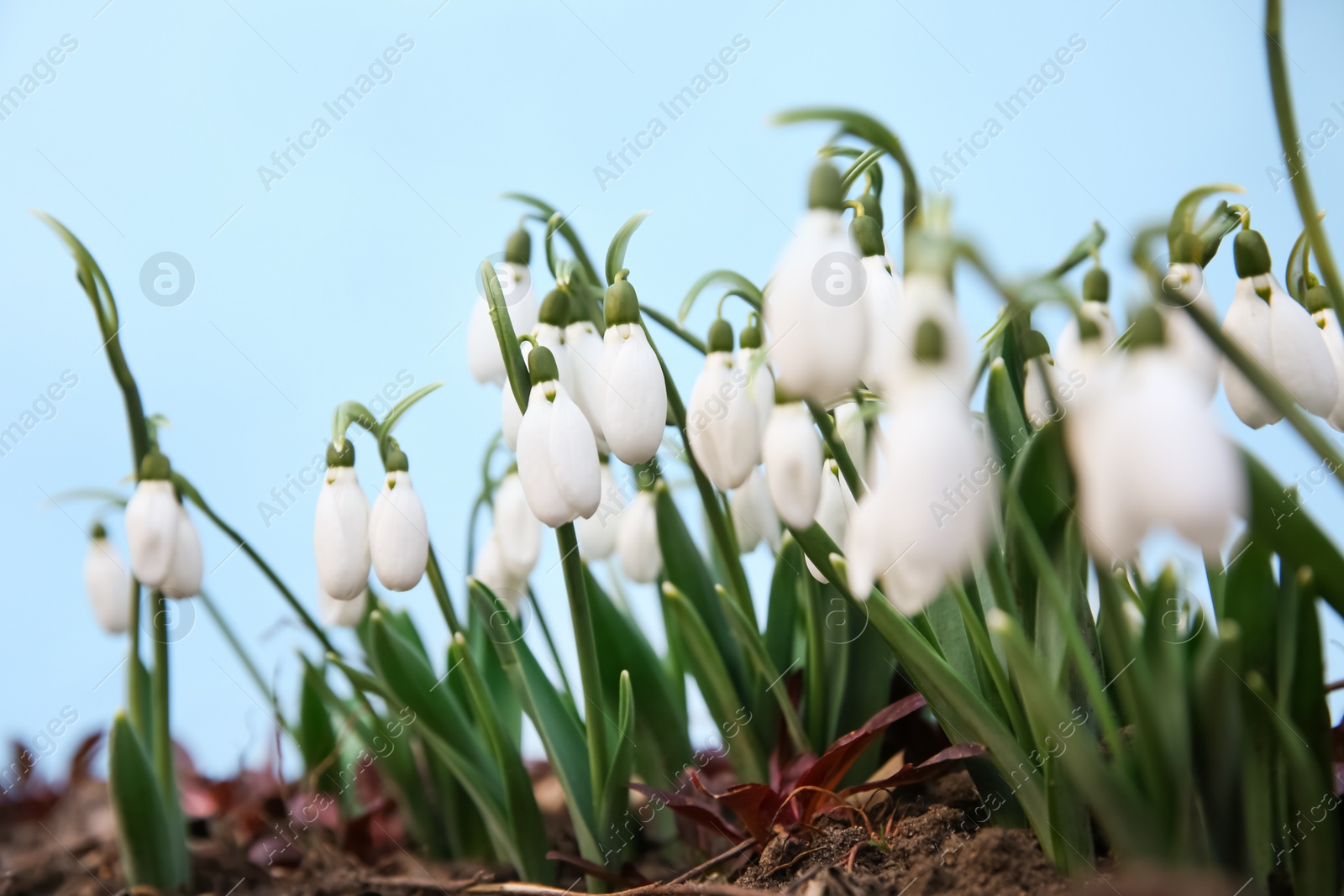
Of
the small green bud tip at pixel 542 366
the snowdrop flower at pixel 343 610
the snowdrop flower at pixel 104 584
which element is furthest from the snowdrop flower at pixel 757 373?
the snowdrop flower at pixel 104 584

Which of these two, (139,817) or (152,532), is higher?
(152,532)

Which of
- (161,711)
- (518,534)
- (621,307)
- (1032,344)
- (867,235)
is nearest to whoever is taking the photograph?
(1032,344)

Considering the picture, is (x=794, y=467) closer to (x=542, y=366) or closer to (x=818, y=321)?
(x=818, y=321)

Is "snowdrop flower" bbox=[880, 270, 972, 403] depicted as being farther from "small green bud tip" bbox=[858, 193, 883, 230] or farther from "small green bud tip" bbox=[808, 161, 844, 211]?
"small green bud tip" bbox=[858, 193, 883, 230]

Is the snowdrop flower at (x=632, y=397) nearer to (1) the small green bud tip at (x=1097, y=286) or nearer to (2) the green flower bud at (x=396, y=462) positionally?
(2) the green flower bud at (x=396, y=462)

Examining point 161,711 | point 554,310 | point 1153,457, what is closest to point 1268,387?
point 1153,457

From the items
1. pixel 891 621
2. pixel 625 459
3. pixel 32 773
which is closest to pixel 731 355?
pixel 625 459
